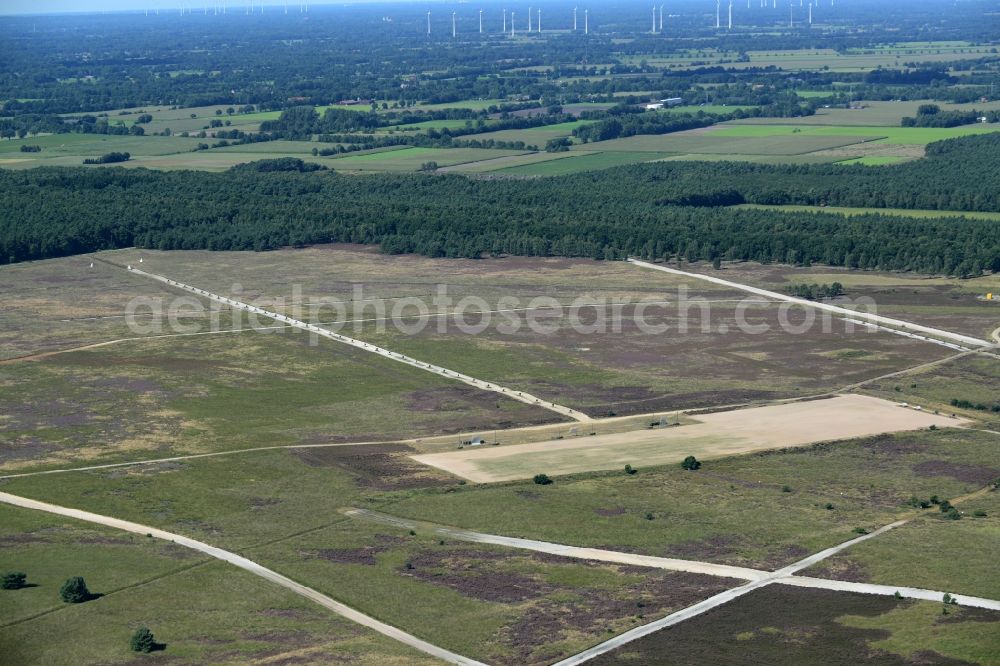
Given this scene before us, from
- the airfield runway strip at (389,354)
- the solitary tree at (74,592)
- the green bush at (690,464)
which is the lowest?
the airfield runway strip at (389,354)

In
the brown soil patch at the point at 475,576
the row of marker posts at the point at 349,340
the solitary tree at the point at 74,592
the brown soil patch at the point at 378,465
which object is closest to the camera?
the solitary tree at the point at 74,592

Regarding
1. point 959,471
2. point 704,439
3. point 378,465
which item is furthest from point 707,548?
point 378,465

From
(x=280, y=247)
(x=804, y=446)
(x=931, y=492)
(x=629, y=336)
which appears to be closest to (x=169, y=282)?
(x=280, y=247)

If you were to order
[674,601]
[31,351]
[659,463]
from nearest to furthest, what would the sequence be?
Answer: [674,601] < [659,463] < [31,351]

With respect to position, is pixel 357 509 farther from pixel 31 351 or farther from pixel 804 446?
pixel 31 351

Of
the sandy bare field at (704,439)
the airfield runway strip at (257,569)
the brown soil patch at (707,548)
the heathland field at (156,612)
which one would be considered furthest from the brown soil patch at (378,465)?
the brown soil patch at (707,548)

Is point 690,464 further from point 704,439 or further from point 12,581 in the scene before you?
point 12,581

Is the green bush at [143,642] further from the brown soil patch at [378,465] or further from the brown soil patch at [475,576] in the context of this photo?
the brown soil patch at [378,465]
